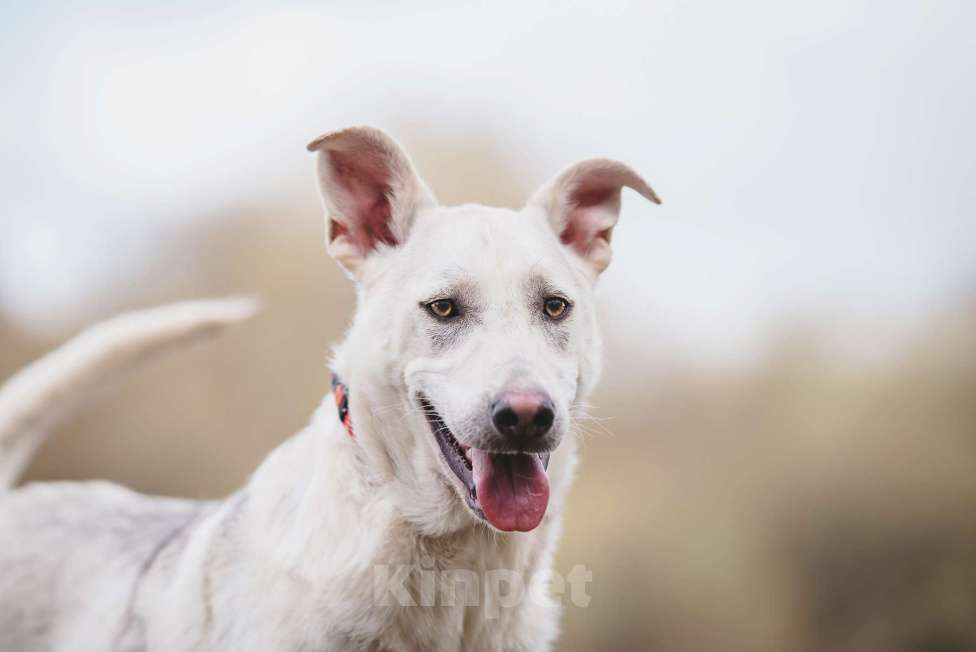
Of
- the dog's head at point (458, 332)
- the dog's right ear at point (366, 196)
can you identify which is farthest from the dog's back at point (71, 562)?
the dog's right ear at point (366, 196)

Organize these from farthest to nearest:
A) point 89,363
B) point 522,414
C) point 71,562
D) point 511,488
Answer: point 89,363, point 71,562, point 511,488, point 522,414

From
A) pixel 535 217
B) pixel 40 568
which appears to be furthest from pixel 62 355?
pixel 535 217

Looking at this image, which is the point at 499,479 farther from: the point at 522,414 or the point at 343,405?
the point at 343,405

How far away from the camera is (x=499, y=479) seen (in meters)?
2.07

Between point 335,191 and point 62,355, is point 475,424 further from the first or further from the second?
point 62,355

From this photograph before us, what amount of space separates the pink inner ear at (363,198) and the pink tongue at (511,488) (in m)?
0.85

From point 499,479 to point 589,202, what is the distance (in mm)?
1128

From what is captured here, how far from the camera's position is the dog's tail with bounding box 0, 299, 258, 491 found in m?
3.03

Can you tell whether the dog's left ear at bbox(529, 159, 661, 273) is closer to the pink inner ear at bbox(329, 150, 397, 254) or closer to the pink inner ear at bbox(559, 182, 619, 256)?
the pink inner ear at bbox(559, 182, 619, 256)

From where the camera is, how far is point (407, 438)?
2.21 metres

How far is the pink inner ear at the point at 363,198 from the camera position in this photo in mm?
2445

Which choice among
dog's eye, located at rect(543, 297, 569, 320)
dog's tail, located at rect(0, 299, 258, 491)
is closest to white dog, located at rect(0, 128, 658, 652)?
dog's eye, located at rect(543, 297, 569, 320)

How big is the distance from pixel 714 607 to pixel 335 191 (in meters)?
4.53

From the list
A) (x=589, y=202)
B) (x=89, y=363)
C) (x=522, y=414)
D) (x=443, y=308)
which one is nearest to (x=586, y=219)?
(x=589, y=202)
